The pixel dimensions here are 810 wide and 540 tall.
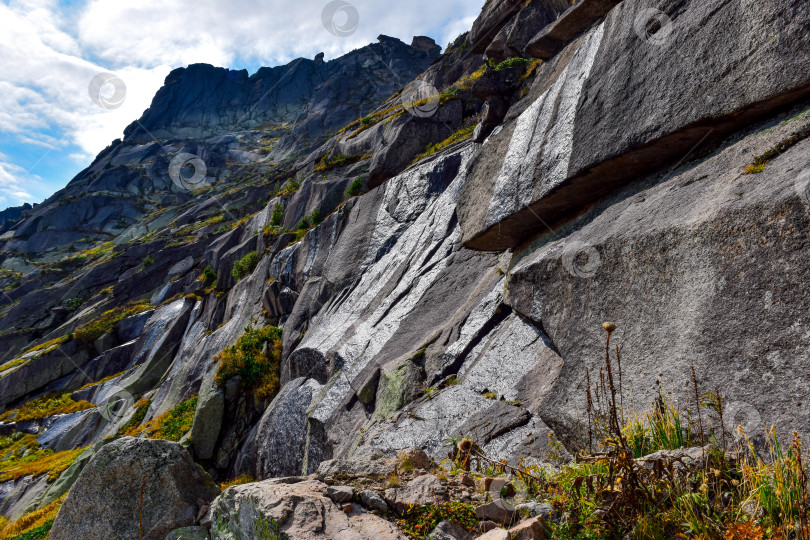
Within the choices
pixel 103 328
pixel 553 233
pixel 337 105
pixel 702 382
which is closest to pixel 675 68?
pixel 553 233

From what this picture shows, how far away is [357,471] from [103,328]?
57.9 metres

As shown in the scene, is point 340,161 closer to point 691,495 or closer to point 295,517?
point 295,517

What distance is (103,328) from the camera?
50.5 m

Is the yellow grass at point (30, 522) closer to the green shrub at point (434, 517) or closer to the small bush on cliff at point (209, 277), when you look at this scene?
the green shrub at point (434, 517)

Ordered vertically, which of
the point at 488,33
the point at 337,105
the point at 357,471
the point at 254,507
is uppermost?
the point at 337,105

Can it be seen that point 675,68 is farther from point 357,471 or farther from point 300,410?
point 300,410

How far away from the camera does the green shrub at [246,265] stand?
116 ft
